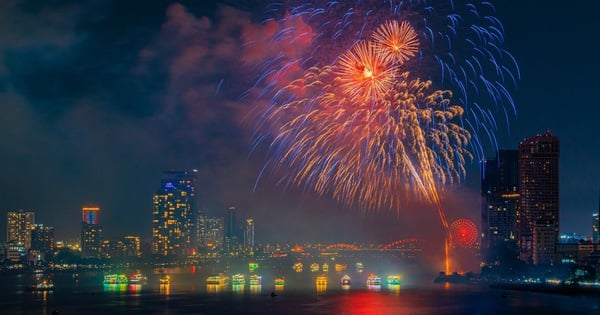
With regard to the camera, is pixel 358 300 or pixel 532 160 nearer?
pixel 358 300

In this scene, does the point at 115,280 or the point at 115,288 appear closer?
the point at 115,288

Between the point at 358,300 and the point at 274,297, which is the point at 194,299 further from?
the point at 358,300

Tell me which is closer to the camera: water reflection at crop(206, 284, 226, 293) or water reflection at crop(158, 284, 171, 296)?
water reflection at crop(158, 284, 171, 296)

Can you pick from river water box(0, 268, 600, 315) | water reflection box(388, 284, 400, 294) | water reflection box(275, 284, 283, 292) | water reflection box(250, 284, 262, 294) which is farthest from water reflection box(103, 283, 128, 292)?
water reflection box(388, 284, 400, 294)

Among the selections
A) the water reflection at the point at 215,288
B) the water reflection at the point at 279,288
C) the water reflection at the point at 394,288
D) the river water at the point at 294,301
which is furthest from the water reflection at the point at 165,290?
the water reflection at the point at 394,288

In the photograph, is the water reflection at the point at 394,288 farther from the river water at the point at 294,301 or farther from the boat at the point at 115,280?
the boat at the point at 115,280

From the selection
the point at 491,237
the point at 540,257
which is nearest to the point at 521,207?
the point at 491,237

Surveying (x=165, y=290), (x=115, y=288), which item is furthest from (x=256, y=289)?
(x=115, y=288)

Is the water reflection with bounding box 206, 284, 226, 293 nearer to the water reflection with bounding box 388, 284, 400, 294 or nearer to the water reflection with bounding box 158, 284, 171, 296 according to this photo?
the water reflection with bounding box 158, 284, 171, 296

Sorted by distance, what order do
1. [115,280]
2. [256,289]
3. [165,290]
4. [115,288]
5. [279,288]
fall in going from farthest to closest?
[115,280] < [115,288] < [279,288] < [256,289] < [165,290]

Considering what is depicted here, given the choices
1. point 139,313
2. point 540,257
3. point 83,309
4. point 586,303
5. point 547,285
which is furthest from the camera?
point 540,257

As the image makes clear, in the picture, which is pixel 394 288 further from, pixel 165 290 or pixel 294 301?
pixel 165 290
